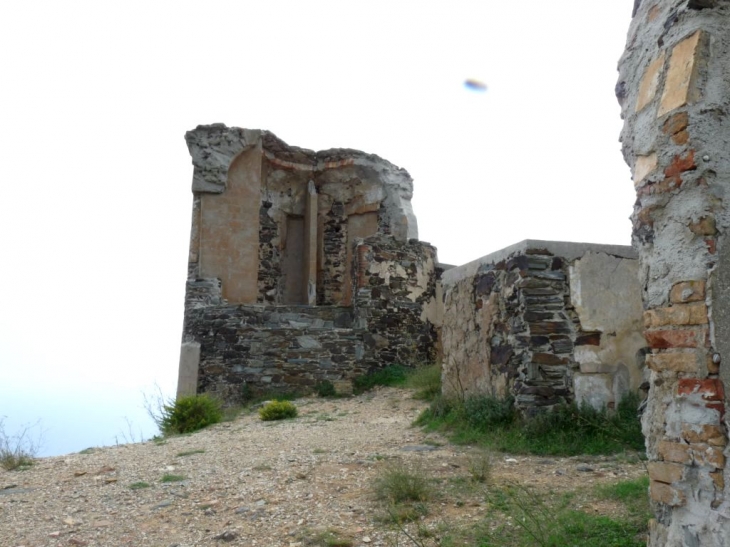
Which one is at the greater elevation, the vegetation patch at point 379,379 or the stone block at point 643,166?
the stone block at point 643,166

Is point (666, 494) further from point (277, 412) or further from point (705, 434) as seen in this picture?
point (277, 412)

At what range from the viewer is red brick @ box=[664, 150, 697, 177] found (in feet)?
7.62

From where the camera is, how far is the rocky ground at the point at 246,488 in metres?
3.52

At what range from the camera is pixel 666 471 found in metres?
2.30

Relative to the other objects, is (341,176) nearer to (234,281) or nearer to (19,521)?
(234,281)

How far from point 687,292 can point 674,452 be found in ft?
2.06

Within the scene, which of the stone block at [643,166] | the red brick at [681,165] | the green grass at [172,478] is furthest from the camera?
the green grass at [172,478]

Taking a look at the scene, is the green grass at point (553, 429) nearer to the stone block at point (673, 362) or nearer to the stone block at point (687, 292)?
the stone block at point (673, 362)

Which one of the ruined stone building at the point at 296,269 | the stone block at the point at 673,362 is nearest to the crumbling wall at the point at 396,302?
the ruined stone building at the point at 296,269

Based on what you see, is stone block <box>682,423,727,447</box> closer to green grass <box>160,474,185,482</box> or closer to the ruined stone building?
green grass <box>160,474,185,482</box>

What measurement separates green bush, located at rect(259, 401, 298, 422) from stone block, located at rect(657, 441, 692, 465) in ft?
21.2

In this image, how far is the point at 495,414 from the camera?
563 centimetres

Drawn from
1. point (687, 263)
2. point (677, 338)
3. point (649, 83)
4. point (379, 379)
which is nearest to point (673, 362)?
point (677, 338)

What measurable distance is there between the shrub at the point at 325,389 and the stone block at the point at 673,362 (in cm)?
839
